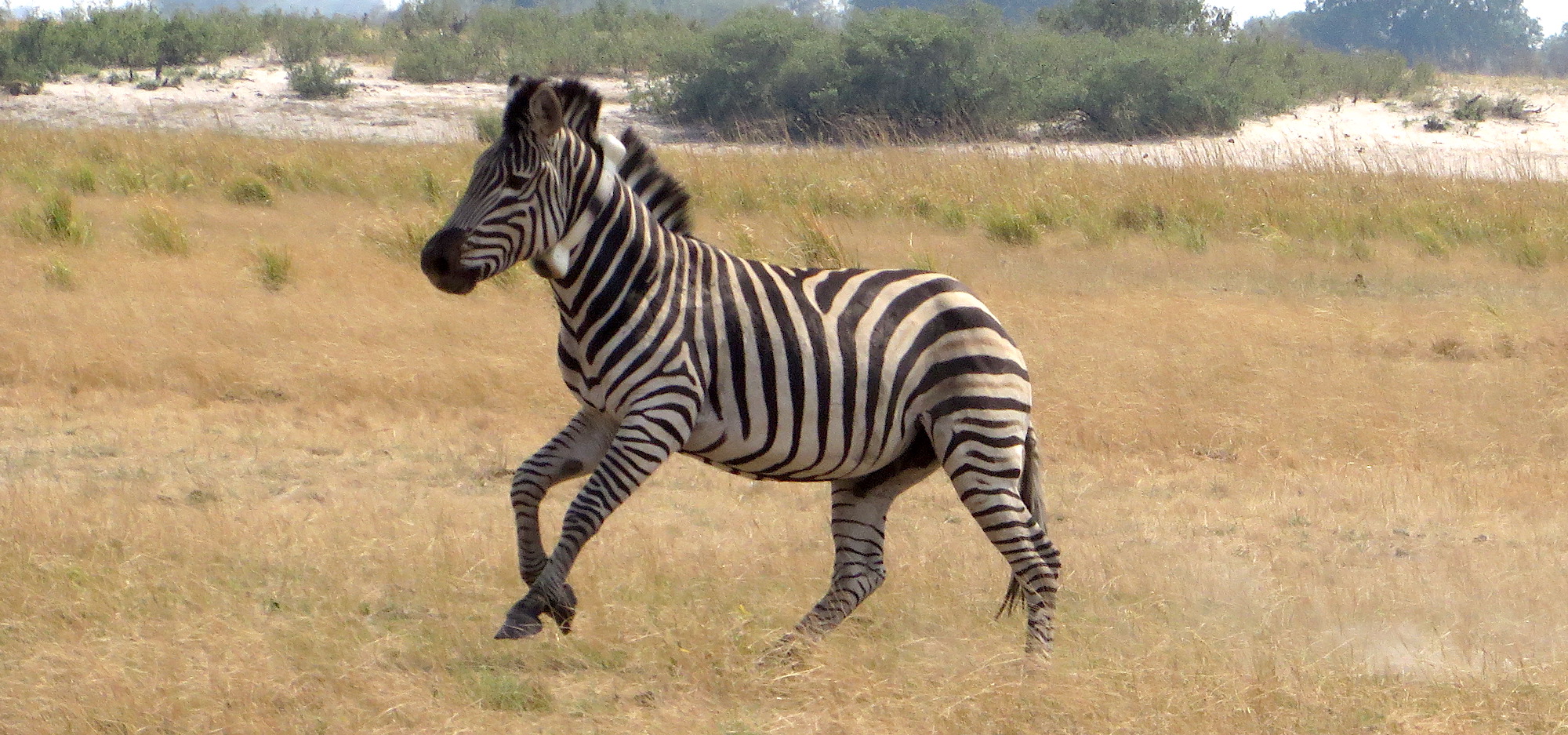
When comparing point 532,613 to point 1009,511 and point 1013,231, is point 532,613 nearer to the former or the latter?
point 1009,511

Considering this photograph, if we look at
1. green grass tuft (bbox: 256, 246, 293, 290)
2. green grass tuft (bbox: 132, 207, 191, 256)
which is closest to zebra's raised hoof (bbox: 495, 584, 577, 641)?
green grass tuft (bbox: 256, 246, 293, 290)

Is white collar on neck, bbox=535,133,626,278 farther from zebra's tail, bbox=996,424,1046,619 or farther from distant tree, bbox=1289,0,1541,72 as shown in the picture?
distant tree, bbox=1289,0,1541,72

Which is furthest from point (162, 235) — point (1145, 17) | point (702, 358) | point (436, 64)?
point (1145, 17)

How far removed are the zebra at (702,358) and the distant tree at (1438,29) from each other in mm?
78488

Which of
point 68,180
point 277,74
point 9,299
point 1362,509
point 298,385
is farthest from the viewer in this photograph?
point 277,74

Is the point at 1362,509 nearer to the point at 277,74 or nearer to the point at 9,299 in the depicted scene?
the point at 9,299

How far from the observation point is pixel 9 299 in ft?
32.6

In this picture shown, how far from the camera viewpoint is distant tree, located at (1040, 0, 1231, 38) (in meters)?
40.0

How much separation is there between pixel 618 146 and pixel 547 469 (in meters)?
1.01

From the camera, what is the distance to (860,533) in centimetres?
509

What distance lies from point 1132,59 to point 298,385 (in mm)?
22383

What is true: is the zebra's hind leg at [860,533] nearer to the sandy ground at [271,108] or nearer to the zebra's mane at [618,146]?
the zebra's mane at [618,146]

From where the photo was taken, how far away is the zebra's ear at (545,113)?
4297mm

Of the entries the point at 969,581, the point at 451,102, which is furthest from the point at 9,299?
the point at 451,102
